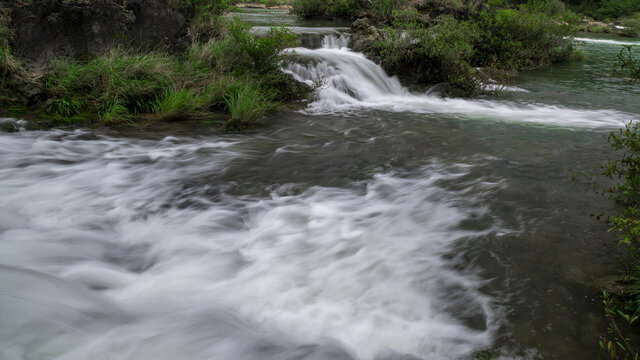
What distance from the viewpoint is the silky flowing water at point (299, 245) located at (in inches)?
99.2

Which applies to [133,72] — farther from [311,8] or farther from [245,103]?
[311,8]

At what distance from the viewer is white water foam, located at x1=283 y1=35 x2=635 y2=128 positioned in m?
8.56

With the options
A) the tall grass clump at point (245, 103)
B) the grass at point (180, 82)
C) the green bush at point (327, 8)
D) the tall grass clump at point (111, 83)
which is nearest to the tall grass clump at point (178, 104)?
the grass at point (180, 82)

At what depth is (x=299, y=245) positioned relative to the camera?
12.0 feet

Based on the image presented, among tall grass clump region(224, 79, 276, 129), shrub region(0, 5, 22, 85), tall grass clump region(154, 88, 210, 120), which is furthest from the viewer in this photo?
tall grass clump region(224, 79, 276, 129)

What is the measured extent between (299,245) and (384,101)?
7228mm

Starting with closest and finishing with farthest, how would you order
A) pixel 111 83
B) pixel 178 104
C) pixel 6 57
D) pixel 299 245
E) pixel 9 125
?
1. pixel 299 245
2. pixel 9 125
3. pixel 6 57
4. pixel 111 83
5. pixel 178 104

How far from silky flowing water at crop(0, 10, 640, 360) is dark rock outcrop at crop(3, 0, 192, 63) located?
7.68 feet

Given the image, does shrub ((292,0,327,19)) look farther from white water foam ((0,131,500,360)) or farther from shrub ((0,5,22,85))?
white water foam ((0,131,500,360))

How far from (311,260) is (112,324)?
5.14 feet

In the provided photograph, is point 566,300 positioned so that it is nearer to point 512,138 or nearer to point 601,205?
point 601,205

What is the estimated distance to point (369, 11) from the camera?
70.0ft

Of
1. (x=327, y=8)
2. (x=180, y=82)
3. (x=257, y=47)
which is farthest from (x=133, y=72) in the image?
(x=327, y=8)

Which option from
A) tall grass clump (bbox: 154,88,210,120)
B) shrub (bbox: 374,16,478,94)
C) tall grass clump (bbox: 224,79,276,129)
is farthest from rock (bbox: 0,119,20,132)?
shrub (bbox: 374,16,478,94)
